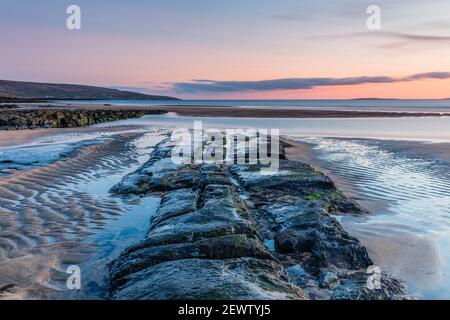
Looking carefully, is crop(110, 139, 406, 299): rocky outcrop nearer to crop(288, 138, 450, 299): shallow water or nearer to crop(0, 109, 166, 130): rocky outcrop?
crop(288, 138, 450, 299): shallow water

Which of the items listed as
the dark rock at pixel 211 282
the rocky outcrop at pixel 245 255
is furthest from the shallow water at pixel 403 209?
the dark rock at pixel 211 282

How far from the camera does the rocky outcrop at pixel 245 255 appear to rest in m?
4.26

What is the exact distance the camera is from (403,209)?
28.8ft

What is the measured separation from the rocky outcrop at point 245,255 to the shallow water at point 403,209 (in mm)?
527

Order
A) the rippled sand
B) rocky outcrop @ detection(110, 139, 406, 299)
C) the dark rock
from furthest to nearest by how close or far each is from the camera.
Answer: the rippled sand < rocky outcrop @ detection(110, 139, 406, 299) < the dark rock

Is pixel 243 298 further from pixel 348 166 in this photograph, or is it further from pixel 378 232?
pixel 348 166

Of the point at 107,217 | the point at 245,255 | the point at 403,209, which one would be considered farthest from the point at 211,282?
the point at 403,209

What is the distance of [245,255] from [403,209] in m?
5.07

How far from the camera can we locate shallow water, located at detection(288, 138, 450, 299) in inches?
224

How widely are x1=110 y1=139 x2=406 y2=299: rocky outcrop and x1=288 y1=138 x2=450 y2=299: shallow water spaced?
0.53 metres

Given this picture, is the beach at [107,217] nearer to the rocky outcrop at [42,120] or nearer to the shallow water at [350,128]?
the shallow water at [350,128]

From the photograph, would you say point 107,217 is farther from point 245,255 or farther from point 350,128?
point 350,128

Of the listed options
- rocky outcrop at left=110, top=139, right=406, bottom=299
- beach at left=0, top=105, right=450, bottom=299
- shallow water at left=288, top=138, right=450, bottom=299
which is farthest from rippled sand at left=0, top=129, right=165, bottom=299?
shallow water at left=288, top=138, right=450, bottom=299
